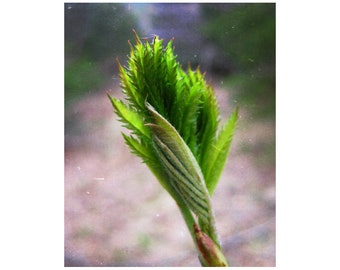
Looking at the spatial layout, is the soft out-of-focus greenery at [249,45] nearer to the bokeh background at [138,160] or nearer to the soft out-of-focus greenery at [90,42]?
the bokeh background at [138,160]

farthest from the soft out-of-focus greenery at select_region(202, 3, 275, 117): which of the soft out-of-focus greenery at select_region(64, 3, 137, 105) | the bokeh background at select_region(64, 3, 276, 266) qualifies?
the soft out-of-focus greenery at select_region(64, 3, 137, 105)

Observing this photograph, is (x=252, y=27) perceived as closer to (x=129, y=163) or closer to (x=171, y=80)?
(x=171, y=80)

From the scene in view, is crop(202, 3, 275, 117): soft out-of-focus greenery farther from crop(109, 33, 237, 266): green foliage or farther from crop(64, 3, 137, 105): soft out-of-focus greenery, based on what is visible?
crop(64, 3, 137, 105): soft out-of-focus greenery

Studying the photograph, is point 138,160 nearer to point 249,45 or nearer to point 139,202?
point 139,202

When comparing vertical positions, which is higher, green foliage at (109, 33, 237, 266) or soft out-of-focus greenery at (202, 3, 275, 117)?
soft out-of-focus greenery at (202, 3, 275, 117)

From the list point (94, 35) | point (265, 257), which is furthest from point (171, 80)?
point (265, 257)
